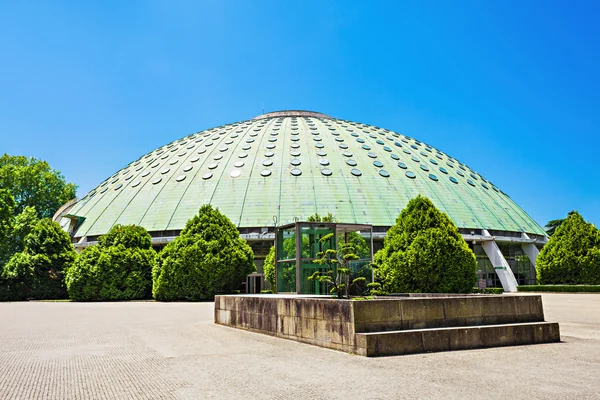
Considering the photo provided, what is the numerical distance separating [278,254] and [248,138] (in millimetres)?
33326

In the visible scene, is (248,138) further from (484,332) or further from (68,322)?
(484,332)

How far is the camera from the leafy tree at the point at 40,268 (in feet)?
122

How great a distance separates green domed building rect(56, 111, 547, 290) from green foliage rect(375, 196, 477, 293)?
12.2 m

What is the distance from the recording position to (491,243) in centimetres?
4328

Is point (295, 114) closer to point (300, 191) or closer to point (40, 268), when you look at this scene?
point (300, 191)

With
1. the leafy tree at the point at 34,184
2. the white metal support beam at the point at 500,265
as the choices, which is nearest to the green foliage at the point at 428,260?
the white metal support beam at the point at 500,265

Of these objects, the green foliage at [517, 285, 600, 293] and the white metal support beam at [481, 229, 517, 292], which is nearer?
the green foliage at [517, 285, 600, 293]

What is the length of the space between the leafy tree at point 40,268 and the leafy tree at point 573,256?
3892 centimetres

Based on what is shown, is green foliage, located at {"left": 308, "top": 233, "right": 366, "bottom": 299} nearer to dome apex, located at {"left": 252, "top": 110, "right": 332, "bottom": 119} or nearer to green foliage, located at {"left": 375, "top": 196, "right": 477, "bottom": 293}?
green foliage, located at {"left": 375, "top": 196, "right": 477, "bottom": 293}

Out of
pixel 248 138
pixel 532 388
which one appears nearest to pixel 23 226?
pixel 248 138

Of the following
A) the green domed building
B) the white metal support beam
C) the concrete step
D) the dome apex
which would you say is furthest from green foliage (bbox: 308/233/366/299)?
the dome apex

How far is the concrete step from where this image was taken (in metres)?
8.94

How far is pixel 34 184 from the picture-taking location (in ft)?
199

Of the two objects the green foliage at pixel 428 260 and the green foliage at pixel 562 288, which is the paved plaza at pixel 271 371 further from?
the green foliage at pixel 562 288
